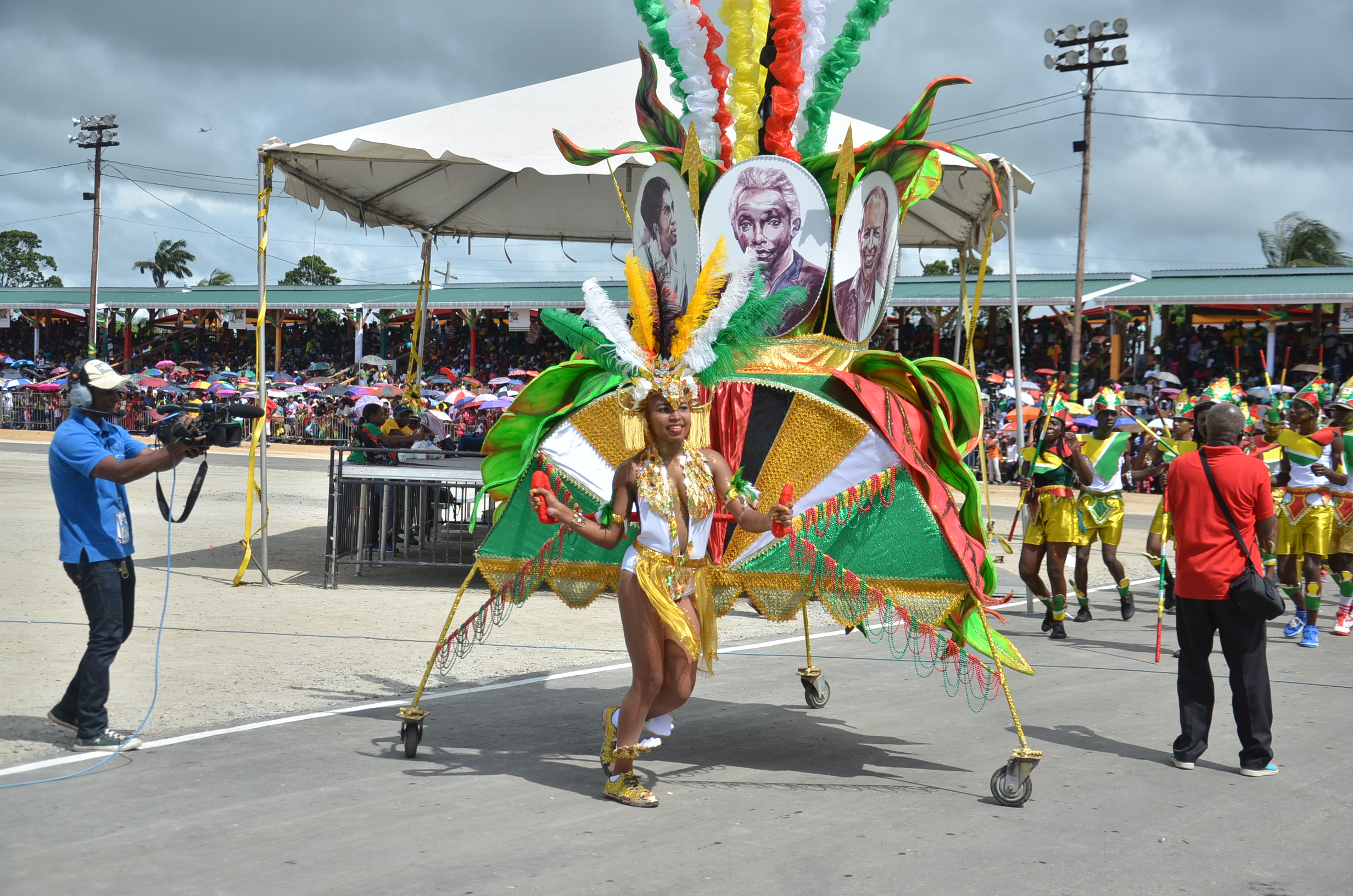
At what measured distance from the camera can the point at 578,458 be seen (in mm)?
5914

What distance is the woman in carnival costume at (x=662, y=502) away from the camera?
16.6 feet

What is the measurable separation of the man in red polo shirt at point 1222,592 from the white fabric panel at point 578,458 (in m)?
2.91

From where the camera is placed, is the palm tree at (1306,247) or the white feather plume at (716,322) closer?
the white feather plume at (716,322)

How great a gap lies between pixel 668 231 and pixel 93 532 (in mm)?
3320

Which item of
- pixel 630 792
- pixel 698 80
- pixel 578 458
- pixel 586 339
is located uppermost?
pixel 698 80

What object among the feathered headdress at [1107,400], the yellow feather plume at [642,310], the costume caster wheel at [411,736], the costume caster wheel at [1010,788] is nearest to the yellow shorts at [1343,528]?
the feathered headdress at [1107,400]

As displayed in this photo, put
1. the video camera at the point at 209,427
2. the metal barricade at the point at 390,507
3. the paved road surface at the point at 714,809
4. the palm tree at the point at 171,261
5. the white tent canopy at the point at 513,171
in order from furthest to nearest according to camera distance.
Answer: the palm tree at the point at 171,261 < the metal barricade at the point at 390,507 < the white tent canopy at the point at 513,171 < the video camera at the point at 209,427 < the paved road surface at the point at 714,809

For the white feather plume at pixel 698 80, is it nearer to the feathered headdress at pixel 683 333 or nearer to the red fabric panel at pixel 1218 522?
the feathered headdress at pixel 683 333

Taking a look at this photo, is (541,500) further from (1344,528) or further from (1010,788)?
(1344,528)

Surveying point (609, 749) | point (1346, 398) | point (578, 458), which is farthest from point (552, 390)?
point (1346, 398)

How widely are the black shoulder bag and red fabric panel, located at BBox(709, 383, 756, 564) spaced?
242 cm

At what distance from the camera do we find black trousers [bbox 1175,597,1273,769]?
5719 millimetres

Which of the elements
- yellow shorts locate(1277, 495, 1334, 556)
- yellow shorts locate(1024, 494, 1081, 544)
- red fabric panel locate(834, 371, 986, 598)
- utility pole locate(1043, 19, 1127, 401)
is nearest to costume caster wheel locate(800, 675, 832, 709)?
red fabric panel locate(834, 371, 986, 598)

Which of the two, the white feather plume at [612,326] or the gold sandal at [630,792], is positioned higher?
the white feather plume at [612,326]
